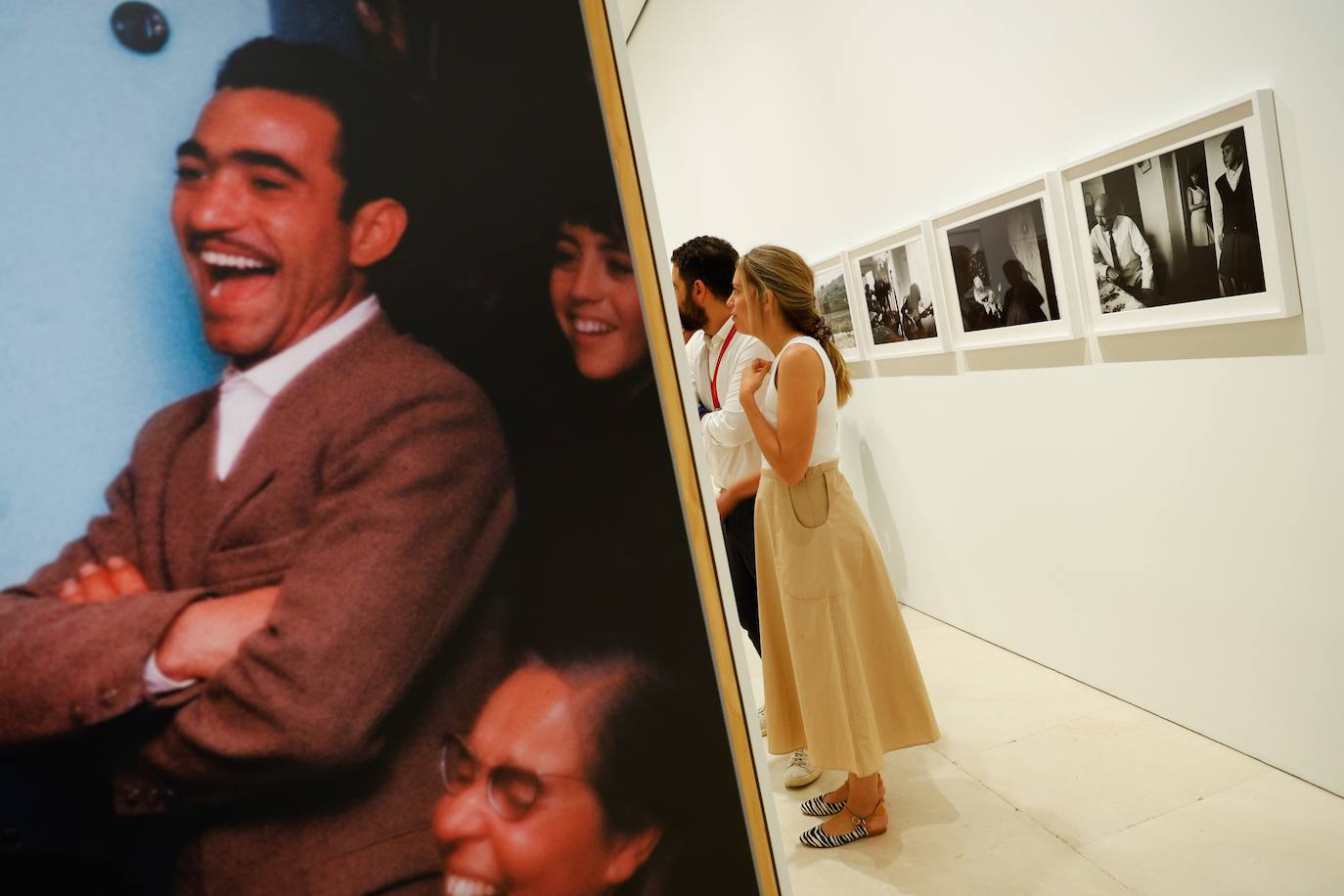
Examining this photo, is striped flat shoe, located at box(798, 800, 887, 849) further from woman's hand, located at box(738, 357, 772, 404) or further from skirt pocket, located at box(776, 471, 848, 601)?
woman's hand, located at box(738, 357, 772, 404)

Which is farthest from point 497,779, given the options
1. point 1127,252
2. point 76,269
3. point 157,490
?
point 1127,252

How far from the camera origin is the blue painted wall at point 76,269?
1.11m

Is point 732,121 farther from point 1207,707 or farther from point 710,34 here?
point 1207,707

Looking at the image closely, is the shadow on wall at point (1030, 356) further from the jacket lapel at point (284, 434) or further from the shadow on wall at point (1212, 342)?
the jacket lapel at point (284, 434)

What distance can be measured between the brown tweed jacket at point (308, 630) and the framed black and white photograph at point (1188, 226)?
7.65 feet

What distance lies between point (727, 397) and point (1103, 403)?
1412 mm

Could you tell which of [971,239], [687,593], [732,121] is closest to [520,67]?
[687,593]

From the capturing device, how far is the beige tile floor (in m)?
2.53

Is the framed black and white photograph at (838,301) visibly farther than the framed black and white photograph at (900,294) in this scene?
Yes

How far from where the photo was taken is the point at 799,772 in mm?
3500

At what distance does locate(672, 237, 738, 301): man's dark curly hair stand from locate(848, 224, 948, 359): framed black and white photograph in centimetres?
112

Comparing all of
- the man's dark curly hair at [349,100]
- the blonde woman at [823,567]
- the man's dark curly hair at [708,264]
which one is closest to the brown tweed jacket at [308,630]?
the man's dark curly hair at [349,100]

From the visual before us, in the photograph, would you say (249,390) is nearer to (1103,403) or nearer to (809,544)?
(809,544)

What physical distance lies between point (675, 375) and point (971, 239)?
289 cm
